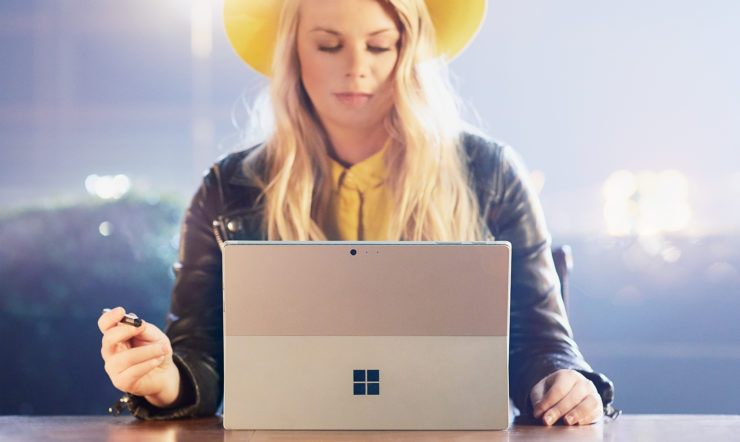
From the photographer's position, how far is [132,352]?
1242mm

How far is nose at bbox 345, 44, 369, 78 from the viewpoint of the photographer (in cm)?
204

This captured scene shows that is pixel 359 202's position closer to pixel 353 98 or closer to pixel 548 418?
pixel 353 98

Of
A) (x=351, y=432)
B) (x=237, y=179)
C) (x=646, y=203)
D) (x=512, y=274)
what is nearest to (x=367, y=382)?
(x=351, y=432)

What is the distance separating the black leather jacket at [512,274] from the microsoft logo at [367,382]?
0.49 m

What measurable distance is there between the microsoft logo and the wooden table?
0.21 ft

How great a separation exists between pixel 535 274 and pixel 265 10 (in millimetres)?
1078

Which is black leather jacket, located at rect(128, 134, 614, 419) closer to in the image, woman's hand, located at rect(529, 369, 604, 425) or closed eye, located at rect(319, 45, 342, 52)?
woman's hand, located at rect(529, 369, 604, 425)

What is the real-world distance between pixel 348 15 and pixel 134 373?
1.20 metres

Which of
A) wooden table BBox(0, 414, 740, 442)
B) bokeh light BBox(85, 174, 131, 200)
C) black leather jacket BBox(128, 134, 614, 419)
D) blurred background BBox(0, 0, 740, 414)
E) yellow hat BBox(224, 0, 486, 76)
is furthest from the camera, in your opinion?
bokeh light BBox(85, 174, 131, 200)

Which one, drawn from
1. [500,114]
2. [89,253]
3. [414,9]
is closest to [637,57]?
[500,114]

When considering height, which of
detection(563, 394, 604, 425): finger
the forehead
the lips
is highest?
the forehead

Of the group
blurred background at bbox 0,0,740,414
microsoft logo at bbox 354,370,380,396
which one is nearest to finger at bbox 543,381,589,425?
microsoft logo at bbox 354,370,380,396

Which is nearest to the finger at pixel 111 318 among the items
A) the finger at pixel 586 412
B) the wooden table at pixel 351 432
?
the wooden table at pixel 351 432

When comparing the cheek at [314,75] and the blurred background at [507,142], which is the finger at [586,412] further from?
the cheek at [314,75]
